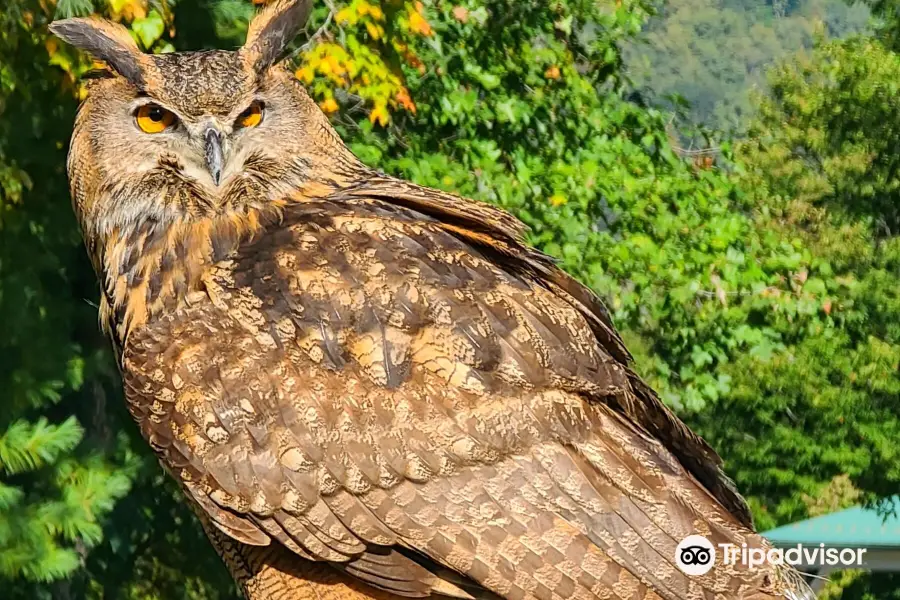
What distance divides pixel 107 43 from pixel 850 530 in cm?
658

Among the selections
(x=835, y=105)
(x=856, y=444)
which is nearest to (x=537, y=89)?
(x=856, y=444)

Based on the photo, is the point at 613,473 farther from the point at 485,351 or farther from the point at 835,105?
the point at 835,105

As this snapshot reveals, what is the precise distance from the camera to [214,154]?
249 centimetres

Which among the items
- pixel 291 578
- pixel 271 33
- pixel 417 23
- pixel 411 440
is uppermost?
pixel 417 23

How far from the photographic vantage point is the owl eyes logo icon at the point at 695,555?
2.15 m

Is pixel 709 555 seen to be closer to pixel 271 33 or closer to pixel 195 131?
pixel 195 131

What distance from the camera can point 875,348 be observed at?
1125 centimetres

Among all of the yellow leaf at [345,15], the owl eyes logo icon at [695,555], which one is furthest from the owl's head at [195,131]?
the yellow leaf at [345,15]

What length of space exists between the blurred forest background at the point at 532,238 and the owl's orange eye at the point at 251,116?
1.38m

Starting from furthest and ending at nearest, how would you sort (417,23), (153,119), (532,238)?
(532,238), (417,23), (153,119)

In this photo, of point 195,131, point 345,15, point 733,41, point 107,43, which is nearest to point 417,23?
point 345,15

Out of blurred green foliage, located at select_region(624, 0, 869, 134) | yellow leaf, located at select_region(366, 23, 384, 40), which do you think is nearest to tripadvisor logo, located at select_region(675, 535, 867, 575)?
yellow leaf, located at select_region(366, 23, 384, 40)

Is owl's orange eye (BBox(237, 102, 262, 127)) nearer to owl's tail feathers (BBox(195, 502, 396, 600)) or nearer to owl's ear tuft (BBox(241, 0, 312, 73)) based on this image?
owl's ear tuft (BBox(241, 0, 312, 73))

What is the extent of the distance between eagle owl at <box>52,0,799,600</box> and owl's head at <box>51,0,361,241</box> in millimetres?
79
